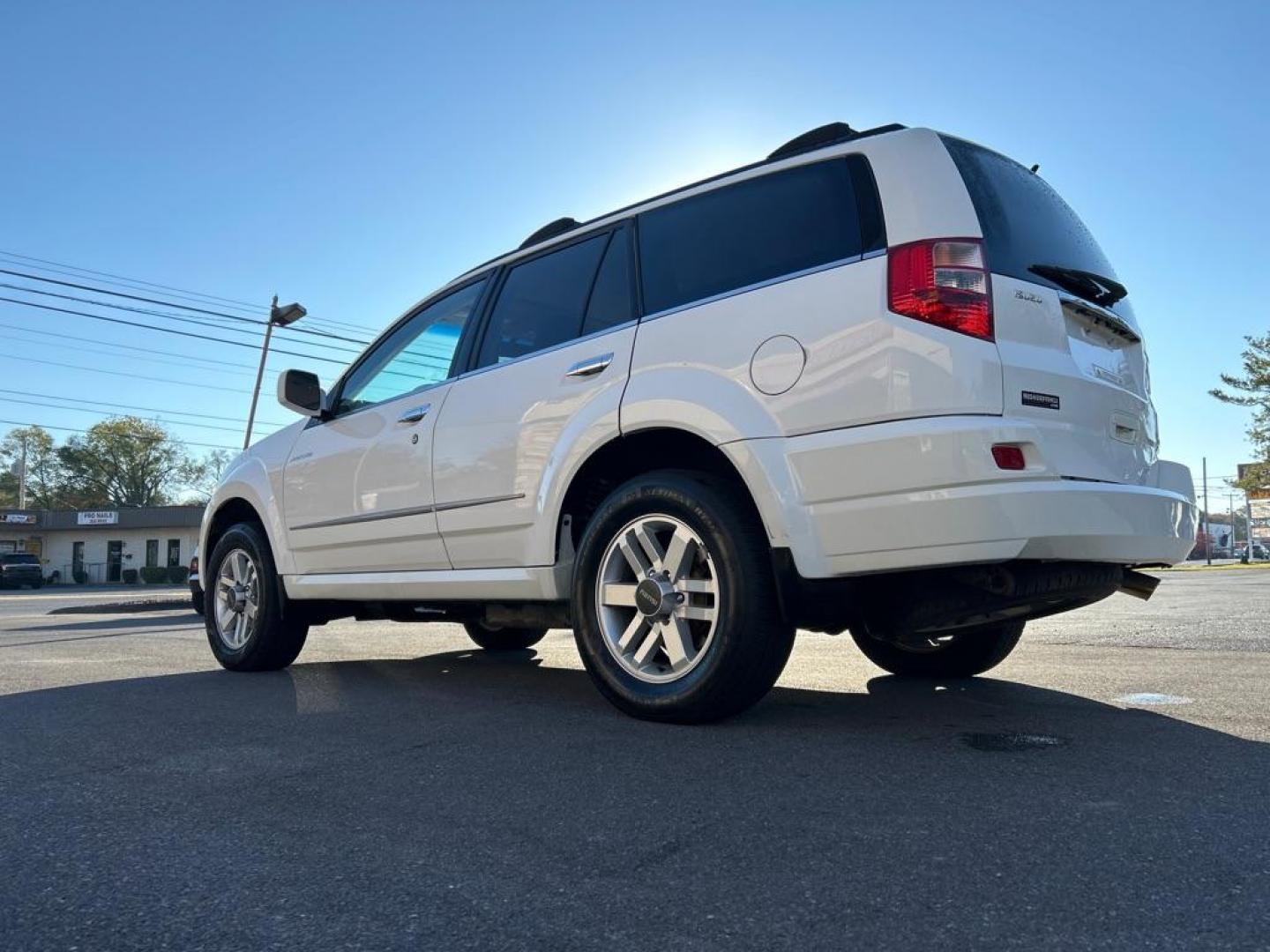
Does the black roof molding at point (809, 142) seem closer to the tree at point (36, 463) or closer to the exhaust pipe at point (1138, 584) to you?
the exhaust pipe at point (1138, 584)

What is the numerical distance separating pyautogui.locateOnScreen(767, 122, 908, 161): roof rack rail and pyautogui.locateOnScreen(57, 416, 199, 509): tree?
7764cm

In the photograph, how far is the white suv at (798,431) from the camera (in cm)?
290

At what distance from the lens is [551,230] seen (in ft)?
15.1

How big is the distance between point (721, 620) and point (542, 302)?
6.27 feet

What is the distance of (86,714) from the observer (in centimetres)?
395

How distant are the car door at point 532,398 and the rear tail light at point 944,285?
1.12m

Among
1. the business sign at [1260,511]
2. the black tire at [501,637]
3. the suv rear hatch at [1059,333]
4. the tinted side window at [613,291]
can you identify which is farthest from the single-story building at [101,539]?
the business sign at [1260,511]

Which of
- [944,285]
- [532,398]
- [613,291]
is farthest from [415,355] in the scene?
[944,285]

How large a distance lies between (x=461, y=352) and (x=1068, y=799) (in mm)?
3318

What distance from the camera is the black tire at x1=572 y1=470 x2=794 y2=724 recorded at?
10.4 ft

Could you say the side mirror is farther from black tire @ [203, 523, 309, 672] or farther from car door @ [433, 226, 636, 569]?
car door @ [433, 226, 636, 569]

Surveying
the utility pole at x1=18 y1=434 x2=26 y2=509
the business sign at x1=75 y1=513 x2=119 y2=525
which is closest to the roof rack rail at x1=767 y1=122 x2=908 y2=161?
the business sign at x1=75 y1=513 x2=119 y2=525

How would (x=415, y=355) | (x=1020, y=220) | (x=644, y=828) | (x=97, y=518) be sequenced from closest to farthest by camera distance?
(x=644, y=828) < (x=1020, y=220) < (x=415, y=355) < (x=97, y=518)

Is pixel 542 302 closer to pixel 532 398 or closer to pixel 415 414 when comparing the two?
pixel 532 398
